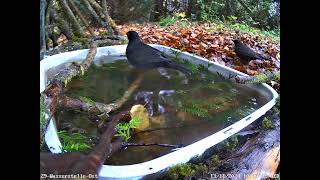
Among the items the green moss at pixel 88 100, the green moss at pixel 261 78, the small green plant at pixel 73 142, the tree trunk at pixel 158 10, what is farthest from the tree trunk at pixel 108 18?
the green moss at pixel 261 78

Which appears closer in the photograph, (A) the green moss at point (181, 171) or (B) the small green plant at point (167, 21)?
(A) the green moss at point (181, 171)

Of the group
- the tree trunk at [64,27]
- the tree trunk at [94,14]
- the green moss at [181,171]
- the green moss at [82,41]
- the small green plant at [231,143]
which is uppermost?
the tree trunk at [94,14]

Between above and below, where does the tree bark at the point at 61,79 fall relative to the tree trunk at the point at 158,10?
below

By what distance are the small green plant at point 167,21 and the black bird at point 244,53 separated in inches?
8.0

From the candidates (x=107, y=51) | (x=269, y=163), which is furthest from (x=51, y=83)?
(x=269, y=163)

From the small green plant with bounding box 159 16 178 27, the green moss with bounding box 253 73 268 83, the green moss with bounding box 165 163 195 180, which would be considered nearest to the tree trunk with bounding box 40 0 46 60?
the small green plant with bounding box 159 16 178 27

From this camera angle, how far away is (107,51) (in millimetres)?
1544

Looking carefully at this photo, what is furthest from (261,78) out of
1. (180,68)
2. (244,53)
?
(180,68)

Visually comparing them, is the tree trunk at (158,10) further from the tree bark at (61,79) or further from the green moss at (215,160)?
the green moss at (215,160)

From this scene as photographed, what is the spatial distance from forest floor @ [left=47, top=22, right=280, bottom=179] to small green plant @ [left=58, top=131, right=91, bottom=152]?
1.01 feet

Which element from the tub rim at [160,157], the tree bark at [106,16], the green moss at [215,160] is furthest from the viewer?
the tree bark at [106,16]

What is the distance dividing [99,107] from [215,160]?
1.20 feet

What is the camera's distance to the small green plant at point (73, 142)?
132 cm
